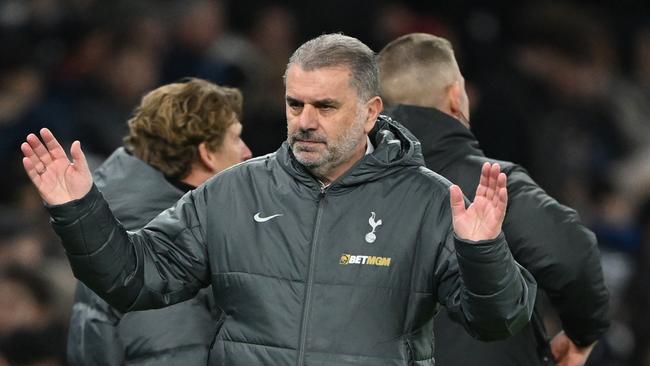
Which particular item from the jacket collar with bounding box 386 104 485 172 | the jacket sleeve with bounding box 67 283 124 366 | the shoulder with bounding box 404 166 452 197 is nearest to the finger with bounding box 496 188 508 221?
the shoulder with bounding box 404 166 452 197

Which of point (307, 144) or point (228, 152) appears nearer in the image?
point (307, 144)

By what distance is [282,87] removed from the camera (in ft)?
34.1

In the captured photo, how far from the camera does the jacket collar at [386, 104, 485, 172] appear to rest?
5625 millimetres

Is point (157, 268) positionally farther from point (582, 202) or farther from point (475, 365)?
point (582, 202)

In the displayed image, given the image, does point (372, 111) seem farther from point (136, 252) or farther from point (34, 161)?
point (34, 161)

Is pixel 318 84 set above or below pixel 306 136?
above

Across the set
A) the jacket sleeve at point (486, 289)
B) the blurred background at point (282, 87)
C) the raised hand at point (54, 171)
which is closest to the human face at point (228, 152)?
the raised hand at point (54, 171)

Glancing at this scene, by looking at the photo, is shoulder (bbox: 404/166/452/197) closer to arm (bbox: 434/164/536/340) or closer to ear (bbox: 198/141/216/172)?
arm (bbox: 434/164/536/340)

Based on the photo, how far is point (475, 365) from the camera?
18.1 feet

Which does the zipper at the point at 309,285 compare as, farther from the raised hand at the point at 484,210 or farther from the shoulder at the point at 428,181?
the raised hand at the point at 484,210

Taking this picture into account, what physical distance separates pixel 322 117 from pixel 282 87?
5.65 meters

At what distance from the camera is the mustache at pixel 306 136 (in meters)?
4.74

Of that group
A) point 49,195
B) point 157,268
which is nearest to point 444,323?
point 157,268

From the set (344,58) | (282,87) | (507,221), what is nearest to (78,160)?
(344,58)
